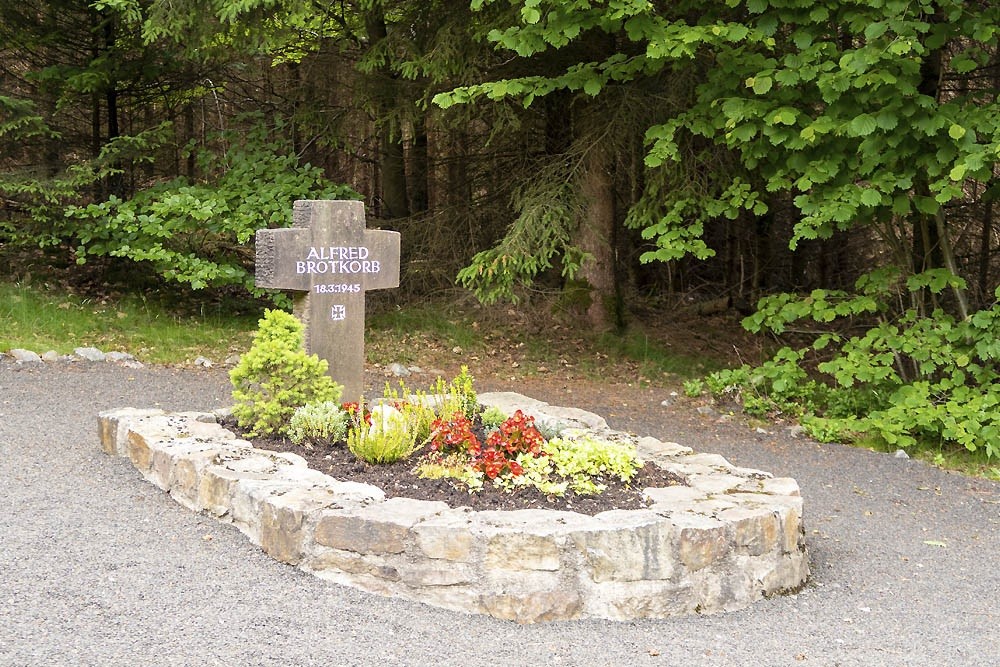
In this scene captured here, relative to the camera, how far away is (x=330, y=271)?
20.7 feet

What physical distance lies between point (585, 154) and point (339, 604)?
21.6ft

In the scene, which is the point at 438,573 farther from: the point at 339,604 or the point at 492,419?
the point at 492,419

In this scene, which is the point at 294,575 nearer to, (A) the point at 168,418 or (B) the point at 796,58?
(A) the point at 168,418

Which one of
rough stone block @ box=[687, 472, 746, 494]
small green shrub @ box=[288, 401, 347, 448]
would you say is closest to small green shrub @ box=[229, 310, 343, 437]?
small green shrub @ box=[288, 401, 347, 448]

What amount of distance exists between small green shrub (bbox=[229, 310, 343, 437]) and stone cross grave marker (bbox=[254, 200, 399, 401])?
353 mm

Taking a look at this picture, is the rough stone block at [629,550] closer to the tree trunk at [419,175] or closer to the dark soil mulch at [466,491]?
the dark soil mulch at [466,491]

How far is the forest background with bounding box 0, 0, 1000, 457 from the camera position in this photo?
286 inches

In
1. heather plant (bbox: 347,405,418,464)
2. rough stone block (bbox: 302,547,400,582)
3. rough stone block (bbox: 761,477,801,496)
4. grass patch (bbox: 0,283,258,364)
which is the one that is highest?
grass patch (bbox: 0,283,258,364)

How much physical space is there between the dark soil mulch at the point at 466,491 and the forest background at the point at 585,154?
3445mm

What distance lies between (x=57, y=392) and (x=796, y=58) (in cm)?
681

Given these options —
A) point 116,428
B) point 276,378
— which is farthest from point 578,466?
point 116,428

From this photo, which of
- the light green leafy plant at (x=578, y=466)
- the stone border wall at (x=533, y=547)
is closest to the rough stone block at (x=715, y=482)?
the stone border wall at (x=533, y=547)

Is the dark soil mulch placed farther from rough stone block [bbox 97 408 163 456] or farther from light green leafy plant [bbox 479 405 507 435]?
rough stone block [bbox 97 408 163 456]

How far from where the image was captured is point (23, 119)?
33.6 feet
